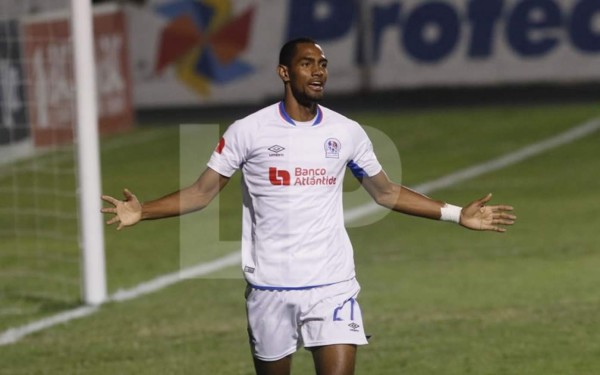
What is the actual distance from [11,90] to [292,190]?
16076 millimetres

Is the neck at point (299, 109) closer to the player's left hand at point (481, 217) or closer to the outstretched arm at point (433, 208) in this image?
the outstretched arm at point (433, 208)

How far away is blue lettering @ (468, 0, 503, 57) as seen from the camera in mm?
29922

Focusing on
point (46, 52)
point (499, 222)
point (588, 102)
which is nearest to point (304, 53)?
point (499, 222)

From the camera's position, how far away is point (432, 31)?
30.0 meters

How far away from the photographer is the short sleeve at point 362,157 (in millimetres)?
7082

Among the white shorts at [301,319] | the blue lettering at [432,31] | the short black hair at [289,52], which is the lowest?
the blue lettering at [432,31]

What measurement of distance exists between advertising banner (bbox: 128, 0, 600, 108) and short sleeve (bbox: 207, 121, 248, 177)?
23056 millimetres

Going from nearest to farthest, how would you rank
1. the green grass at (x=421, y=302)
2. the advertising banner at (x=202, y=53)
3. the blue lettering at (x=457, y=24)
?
the green grass at (x=421, y=302) → the blue lettering at (x=457, y=24) → the advertising banner at (x=202, y=53)

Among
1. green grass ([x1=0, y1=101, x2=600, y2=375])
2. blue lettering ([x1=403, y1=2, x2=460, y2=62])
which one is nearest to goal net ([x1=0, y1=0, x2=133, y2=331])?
green grass ([x1=0, y1=101, x2=600, y2=375])

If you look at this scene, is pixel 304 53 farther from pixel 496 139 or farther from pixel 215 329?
pixel 496 139

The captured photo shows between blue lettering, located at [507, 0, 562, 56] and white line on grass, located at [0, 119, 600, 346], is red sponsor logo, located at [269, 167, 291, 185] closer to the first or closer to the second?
white line on grass, located at [0, 119, 600, 346]

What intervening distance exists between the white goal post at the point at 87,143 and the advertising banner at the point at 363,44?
58.9ft

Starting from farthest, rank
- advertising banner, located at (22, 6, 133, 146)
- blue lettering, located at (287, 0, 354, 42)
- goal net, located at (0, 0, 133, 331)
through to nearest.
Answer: blue lettering, located at (287, 0, 354, 42)
advertising banner, located at (22, 6, 133, 146)
goal net, located at (0, 0, 133, 331)

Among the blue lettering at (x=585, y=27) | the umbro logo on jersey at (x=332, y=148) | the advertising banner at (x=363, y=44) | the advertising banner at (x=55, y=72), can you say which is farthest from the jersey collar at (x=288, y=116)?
the blue lettering at (x=585, y=27)
